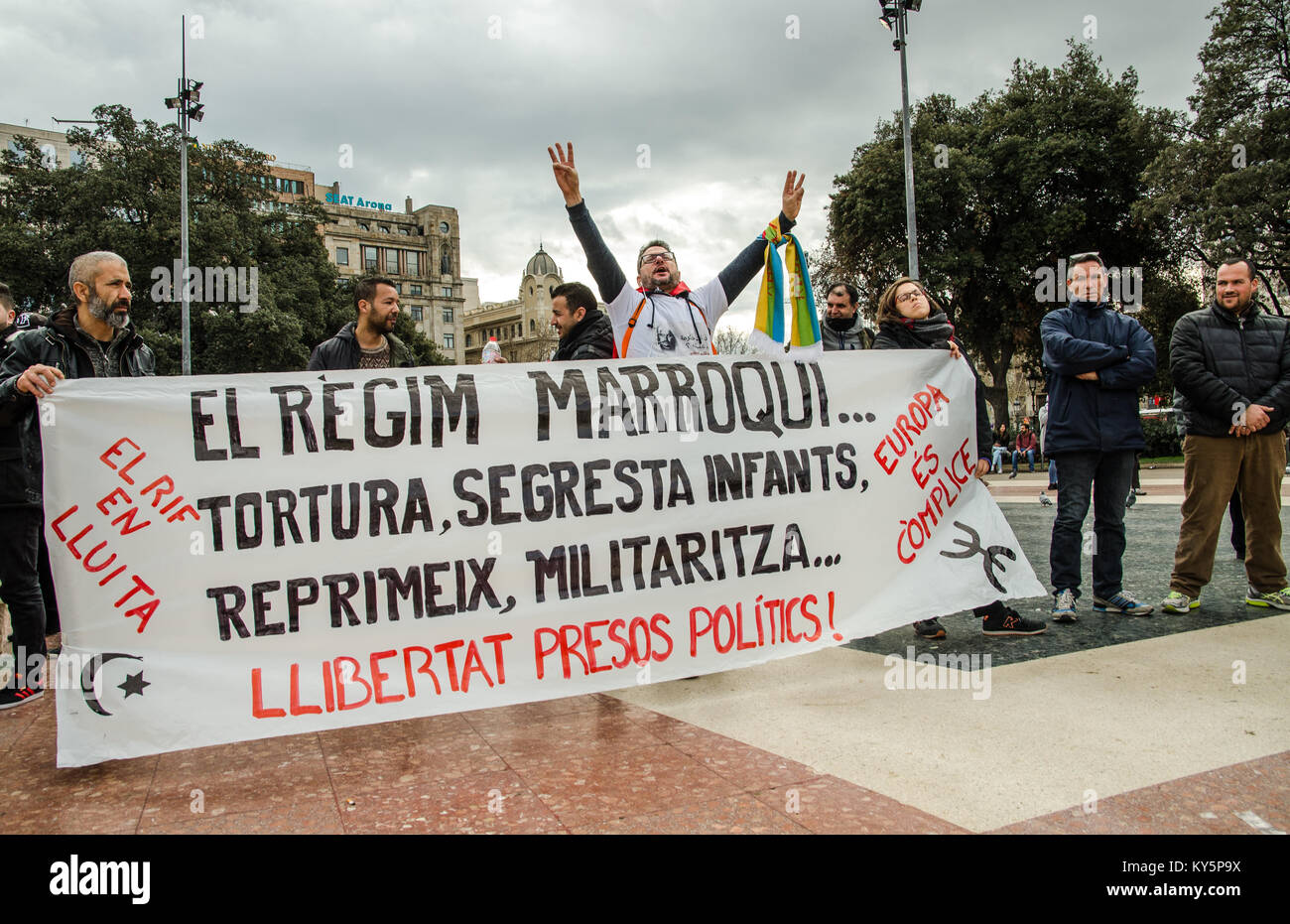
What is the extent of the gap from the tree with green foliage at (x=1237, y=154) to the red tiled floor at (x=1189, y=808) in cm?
2746

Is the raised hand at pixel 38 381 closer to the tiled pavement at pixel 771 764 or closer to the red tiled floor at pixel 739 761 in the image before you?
the tiled pavement at pixel 771 764

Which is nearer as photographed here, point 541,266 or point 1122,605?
point 1122,605

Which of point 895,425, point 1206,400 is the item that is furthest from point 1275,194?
point 895,425

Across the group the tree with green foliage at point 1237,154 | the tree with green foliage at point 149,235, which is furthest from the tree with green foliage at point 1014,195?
the tree with green foliage at point 149,235

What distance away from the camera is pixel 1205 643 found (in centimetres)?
444

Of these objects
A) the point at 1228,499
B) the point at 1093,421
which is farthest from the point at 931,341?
the point at 1228,499

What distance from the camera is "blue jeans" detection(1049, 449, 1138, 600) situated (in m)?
5.07

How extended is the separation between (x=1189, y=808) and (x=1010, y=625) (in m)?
2.33

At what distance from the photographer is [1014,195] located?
31922 millimetres

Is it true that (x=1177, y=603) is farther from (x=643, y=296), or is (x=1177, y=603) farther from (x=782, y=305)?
(x=643, y=296)

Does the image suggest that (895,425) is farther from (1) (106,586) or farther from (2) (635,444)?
(1) (106,586)

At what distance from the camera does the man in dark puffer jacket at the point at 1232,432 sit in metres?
5.20

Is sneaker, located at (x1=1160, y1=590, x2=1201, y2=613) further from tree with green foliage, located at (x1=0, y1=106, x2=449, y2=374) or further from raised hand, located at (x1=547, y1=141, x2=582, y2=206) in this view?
tree with green foliage, located at (x1=0, y1=106, x2=449, y2=374)

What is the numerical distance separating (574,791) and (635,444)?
1.56 m
